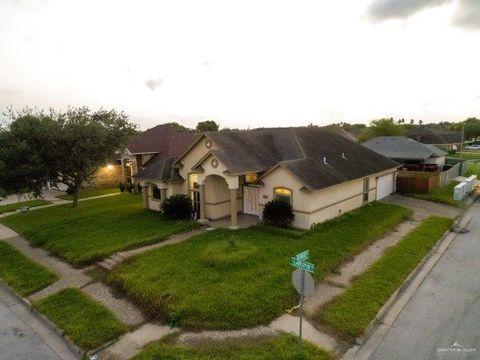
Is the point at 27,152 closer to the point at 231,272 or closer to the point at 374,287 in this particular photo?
the point at 231,272

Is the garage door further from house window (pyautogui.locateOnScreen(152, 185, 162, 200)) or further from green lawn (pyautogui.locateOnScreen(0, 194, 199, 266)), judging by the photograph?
house window (pyautogui.locateOnScreen(152, 185, 162, 200))

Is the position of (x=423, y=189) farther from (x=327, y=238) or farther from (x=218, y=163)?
(x=218, y=163)

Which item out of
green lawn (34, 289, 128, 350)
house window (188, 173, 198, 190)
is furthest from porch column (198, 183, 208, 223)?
green lawn (34, 289, 128, 350)

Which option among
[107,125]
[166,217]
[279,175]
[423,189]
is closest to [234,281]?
[279,175]

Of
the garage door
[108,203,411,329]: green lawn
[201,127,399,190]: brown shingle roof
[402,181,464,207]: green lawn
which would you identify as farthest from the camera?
the garage door

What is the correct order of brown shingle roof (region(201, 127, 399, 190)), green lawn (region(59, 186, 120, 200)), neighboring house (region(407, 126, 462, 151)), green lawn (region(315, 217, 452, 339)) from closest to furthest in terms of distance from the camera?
green lawn (region(315, 217, 452, 339)) → brown shingle roof (region(201, 127, 399, 190)) → green lawn (region(59, 186, 120, 200)) → neighboring house (region(407, 126, 462, 151))

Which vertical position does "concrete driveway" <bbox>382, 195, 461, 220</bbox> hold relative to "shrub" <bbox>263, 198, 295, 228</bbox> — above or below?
below

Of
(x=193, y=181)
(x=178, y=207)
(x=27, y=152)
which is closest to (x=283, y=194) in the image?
(x=193, y=181)

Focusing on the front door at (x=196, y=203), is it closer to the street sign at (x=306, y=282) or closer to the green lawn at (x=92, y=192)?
the street sign at (x=306, y=282)
